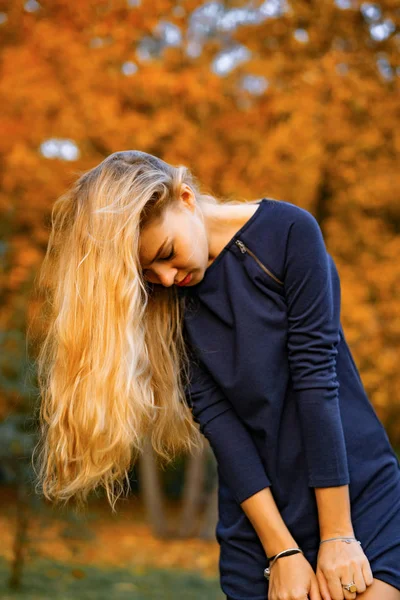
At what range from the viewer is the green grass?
17.5ft

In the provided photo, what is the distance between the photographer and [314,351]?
1.79 meters

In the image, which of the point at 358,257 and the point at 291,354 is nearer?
the point at 291,354

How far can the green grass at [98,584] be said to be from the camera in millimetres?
5340

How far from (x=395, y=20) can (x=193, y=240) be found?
443 cm

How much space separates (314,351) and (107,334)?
0.51 metres

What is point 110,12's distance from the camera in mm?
5684

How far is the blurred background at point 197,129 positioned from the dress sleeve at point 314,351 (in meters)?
3.72

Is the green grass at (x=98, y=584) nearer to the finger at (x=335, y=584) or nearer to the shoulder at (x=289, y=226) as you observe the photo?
the finger at (x=335, y=584)

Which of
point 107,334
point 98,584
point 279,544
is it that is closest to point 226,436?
point 279,544

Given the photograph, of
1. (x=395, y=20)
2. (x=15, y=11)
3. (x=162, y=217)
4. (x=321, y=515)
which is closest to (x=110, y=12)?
(x=15, y=11)

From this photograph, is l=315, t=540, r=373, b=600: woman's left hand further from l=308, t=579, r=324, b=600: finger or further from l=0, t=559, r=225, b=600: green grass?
l=0, t=559, r=225, b=600: green grass

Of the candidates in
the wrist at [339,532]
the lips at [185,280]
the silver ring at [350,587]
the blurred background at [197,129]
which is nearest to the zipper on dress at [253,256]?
the lips at [185,280]

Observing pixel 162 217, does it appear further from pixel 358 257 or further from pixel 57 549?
pixel 57 549

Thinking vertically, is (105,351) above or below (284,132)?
below
